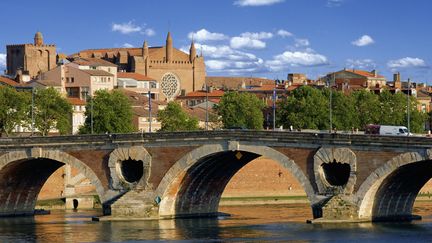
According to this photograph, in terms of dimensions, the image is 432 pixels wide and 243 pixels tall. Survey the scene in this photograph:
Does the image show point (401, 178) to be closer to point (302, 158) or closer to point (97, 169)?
point (302, 158)

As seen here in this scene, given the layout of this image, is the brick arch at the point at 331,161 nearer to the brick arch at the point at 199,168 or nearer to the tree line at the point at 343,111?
the brick arch at the point at 199,168

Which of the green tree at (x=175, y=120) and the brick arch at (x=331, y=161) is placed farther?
the green tree at (x=175, y=120)

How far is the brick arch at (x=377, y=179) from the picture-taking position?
7606 centimetres

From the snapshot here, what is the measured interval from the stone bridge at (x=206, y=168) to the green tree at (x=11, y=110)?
104ft

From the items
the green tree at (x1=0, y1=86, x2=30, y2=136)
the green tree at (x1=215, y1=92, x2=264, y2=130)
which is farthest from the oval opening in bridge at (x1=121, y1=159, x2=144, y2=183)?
the green tree at (x1=215, y1=92, x2=264, y2=130)

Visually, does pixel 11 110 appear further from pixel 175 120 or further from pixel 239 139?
pixel 239 139

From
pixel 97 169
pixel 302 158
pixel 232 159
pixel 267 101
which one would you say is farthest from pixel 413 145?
pixel 267 101

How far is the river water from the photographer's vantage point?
251ft

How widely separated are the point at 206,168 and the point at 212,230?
21.0ft

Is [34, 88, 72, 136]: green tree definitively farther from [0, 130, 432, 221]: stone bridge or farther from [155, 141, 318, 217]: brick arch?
[155, 141, 318, 217]: brick arch

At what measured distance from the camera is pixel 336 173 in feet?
268

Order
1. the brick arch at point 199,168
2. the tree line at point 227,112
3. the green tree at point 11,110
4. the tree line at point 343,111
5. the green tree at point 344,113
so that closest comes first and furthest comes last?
the brick arch at point 199,168
the green tree at point 11,110
the tree line at point 227,112
the tree line at point 343,111
the green tree at point 344,113

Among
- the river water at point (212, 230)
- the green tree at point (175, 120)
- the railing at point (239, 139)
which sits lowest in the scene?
the river water at point (212, 230)

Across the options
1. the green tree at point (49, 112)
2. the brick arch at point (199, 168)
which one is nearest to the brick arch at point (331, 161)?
the brick arch at point (199, 168)
